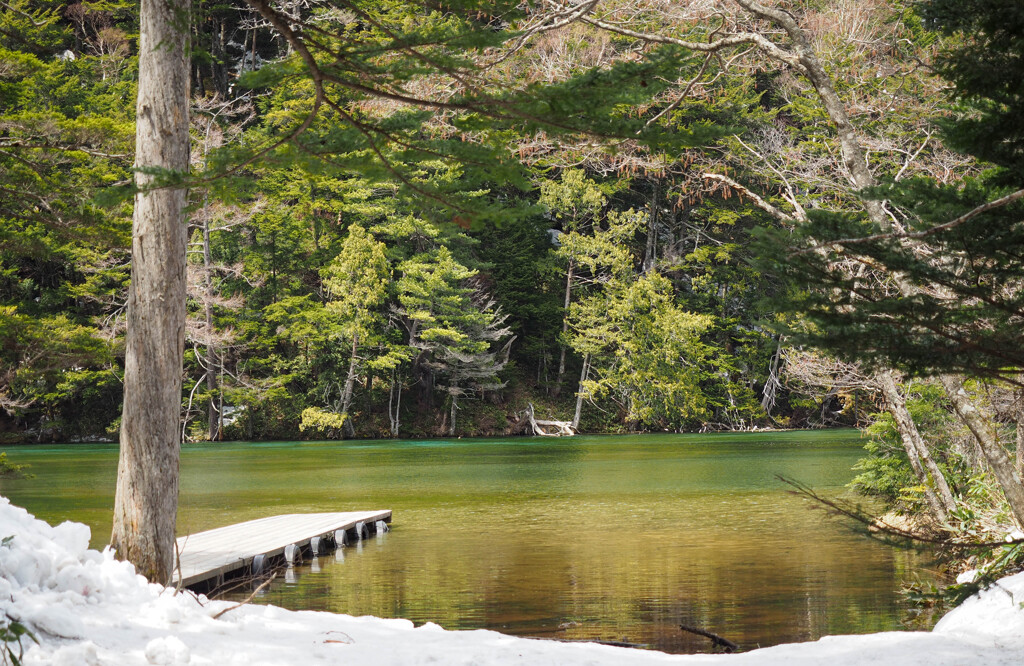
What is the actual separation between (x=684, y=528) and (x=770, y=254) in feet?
24.9

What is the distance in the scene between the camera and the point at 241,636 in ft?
14.9

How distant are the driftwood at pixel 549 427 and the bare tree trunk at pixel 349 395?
21.3 feet

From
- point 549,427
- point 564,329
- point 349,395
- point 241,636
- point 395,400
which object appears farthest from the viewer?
point 564,329

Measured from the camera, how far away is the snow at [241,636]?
153 inches

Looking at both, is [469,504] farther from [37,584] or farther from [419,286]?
[419,286]

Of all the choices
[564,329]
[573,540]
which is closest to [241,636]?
[573,540]

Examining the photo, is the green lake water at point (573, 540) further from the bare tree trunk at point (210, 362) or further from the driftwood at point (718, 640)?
the bare tree trunk at point (210, 362)

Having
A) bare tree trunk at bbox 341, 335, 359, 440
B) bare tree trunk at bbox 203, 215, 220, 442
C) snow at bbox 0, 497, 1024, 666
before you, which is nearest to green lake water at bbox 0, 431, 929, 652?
snow at bbox 0, 497, 1024, 666

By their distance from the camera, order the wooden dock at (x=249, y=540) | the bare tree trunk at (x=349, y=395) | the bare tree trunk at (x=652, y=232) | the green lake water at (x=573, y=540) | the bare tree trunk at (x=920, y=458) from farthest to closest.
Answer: the bare tree trunk at (x=652, y=232) < the bare tree trunk at (x=349, y=395) < the bare tree trunk at (x=920, y=458) < the wooden dock at (x=249, y=540) < the green lake water at (x=573, y=540)

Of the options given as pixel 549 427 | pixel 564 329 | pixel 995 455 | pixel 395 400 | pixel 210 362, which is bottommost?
pixel 549 427

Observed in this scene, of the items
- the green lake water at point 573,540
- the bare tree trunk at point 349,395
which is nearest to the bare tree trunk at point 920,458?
the green lake water at point 573,540

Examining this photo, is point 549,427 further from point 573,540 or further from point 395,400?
point 573,540

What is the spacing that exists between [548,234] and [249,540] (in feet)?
93.1

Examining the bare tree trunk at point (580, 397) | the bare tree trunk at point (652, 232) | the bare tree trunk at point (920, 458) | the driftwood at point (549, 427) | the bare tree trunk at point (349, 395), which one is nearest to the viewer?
the bare tree trunk at point (920, 458)
